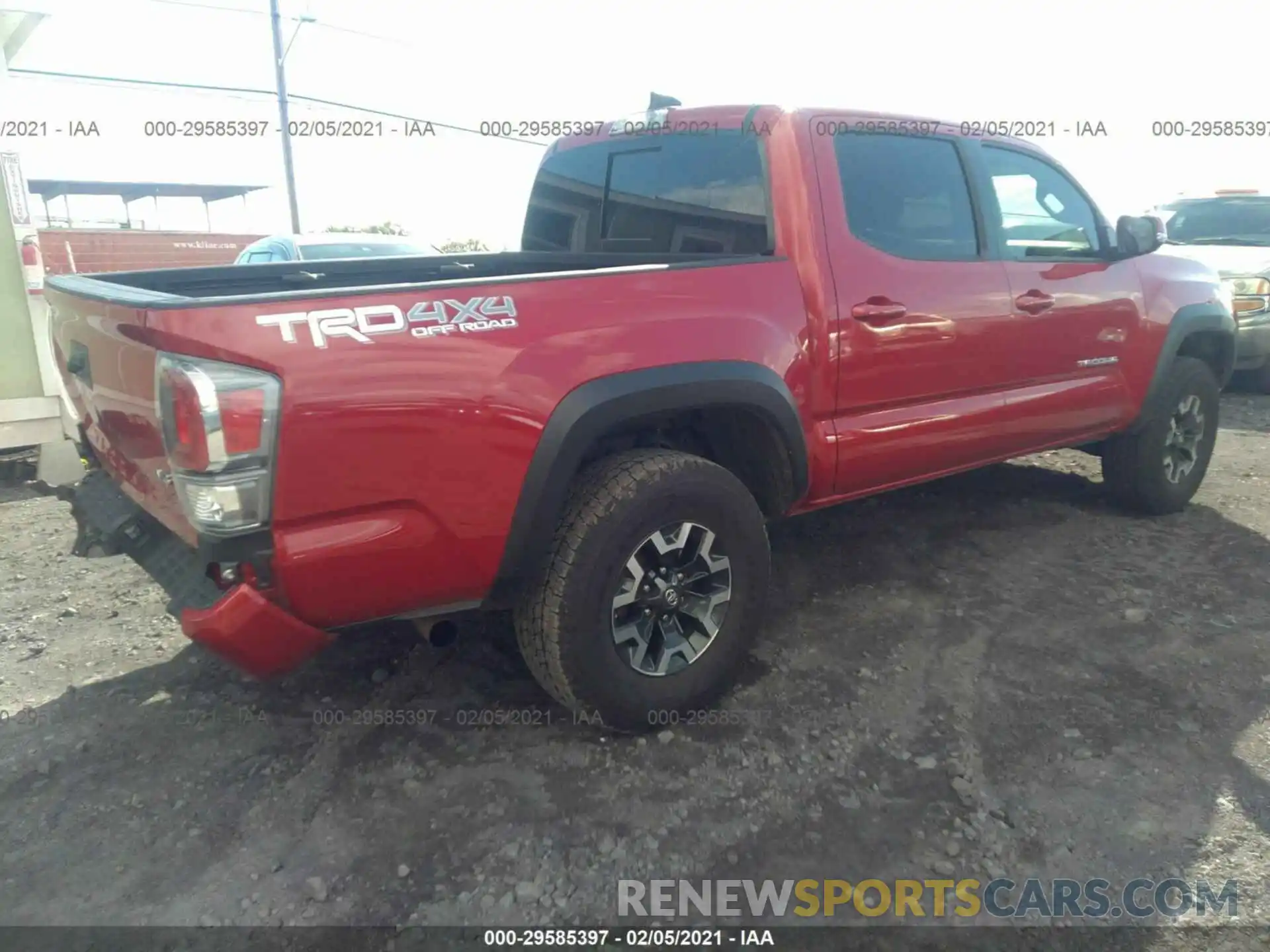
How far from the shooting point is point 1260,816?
2404 mm

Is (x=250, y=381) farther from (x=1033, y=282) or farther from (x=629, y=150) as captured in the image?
(x=1033, y=282)

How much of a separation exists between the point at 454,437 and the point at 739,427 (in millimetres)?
1125

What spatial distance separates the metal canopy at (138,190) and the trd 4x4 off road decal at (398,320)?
28688mm

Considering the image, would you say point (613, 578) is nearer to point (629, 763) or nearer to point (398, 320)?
point (629, 763)

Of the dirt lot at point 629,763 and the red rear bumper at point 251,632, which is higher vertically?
the red rear bumper at point 251,632

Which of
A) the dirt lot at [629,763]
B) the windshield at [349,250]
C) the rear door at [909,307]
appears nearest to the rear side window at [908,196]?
the rear door at [909,307]

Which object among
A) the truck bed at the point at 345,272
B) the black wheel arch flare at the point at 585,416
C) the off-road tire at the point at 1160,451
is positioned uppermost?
the truck bed at the point at 345,272

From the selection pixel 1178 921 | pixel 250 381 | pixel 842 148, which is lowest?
pixel 1178 921

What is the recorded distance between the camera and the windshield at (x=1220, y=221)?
8734mm

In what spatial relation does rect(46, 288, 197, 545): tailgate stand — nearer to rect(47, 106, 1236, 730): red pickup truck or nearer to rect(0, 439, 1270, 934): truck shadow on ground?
rect(47, 106, 1236, 730): red pickup truck

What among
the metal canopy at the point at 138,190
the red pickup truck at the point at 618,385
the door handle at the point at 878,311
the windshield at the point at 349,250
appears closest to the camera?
the red pickup truck at the point at 618,385

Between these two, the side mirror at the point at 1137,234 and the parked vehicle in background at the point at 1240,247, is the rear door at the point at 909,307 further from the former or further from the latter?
the parked vehicle in background at the point at 1240,247

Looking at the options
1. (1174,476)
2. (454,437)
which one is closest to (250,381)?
(454,437)

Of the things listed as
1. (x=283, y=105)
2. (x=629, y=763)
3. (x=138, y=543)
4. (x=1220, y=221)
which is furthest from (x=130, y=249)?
(x=629, y=763)
